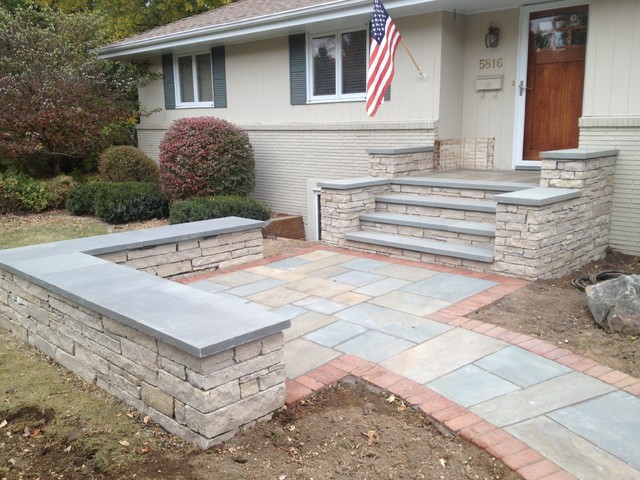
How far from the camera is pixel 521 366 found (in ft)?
12.5

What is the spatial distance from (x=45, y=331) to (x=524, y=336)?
11.7ft

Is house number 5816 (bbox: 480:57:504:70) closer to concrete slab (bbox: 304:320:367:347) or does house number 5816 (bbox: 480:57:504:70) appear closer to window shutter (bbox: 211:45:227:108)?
window shutter (bbox: 211:45:227:108)

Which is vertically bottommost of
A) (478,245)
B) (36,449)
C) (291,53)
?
(36,449)

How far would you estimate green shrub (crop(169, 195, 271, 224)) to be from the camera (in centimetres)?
851

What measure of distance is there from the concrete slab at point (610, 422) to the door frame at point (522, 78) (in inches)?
217

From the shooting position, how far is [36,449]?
312 centimetres

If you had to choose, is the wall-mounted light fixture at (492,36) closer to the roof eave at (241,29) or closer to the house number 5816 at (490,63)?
the house number 5816 at (490,63)

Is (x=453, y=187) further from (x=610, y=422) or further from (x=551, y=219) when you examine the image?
(x=610, y=422)

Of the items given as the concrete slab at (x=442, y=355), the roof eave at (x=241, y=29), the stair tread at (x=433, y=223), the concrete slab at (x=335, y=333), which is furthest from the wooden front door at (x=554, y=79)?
the concrete slab at (x=335, y=333)

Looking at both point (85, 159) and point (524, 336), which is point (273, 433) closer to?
A: point (524, 336)

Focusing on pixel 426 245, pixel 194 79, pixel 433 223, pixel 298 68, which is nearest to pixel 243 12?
pixel 298 68

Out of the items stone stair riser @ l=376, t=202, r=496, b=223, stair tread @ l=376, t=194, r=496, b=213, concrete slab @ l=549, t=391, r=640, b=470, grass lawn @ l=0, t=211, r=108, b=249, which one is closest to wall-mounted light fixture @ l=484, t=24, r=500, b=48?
stair tread @ l=376, t=194, r=496, b=213

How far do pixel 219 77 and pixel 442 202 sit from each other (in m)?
6.43

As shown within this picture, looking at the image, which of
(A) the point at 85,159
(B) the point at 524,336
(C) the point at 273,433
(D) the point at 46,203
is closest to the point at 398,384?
(C) the point at 273,433
